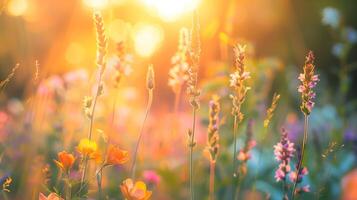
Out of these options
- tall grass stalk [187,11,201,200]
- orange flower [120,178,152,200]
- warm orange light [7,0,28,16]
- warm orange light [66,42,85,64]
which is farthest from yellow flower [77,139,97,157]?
warm orange light [66,42,85,64]

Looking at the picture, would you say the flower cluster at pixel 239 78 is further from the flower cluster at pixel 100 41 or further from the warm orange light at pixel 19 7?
the warm orange light at pixel 19 7

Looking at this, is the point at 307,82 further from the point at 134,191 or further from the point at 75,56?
the point at 75,56

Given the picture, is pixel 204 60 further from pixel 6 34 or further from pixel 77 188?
pixel 77 188

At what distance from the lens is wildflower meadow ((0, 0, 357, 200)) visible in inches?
57.9

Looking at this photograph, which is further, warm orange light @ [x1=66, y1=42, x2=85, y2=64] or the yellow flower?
warm orange light @ [x1=66, y1=42, x2=85, y2=64]

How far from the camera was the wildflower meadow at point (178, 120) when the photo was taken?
1470mm

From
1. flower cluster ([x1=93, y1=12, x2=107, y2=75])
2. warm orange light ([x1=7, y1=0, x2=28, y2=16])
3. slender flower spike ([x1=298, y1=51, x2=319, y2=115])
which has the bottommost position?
slender flower spike ([x1=298, y1=51, x2=319, y2=115])

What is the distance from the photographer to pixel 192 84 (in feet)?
4.80

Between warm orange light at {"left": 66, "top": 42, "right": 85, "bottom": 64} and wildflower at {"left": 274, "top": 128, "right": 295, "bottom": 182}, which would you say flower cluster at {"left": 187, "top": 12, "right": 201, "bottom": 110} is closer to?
wildflower at {"left": 274, "top": 128, "right": 295, "bottom": 182}

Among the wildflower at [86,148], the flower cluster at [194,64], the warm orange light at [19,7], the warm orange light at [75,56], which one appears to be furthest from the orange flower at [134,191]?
the warm orange light at [75,56]

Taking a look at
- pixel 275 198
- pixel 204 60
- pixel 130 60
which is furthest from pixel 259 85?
pixel 204 60

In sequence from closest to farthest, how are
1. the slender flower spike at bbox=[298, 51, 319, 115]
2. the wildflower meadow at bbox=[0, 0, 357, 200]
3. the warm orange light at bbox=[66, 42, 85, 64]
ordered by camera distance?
the slender flower spike at bbox=[298, 51, 319, 115] → the wildflower meadow at bbox=[0, 0, 357, 200] → the warm orange light at bbox=[66, 42, 85, 64]

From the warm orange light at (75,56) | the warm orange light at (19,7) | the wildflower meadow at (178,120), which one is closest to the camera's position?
the wildflower meadow at (178,120)

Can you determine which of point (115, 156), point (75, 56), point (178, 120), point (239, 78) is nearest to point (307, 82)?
point (239, 78)
